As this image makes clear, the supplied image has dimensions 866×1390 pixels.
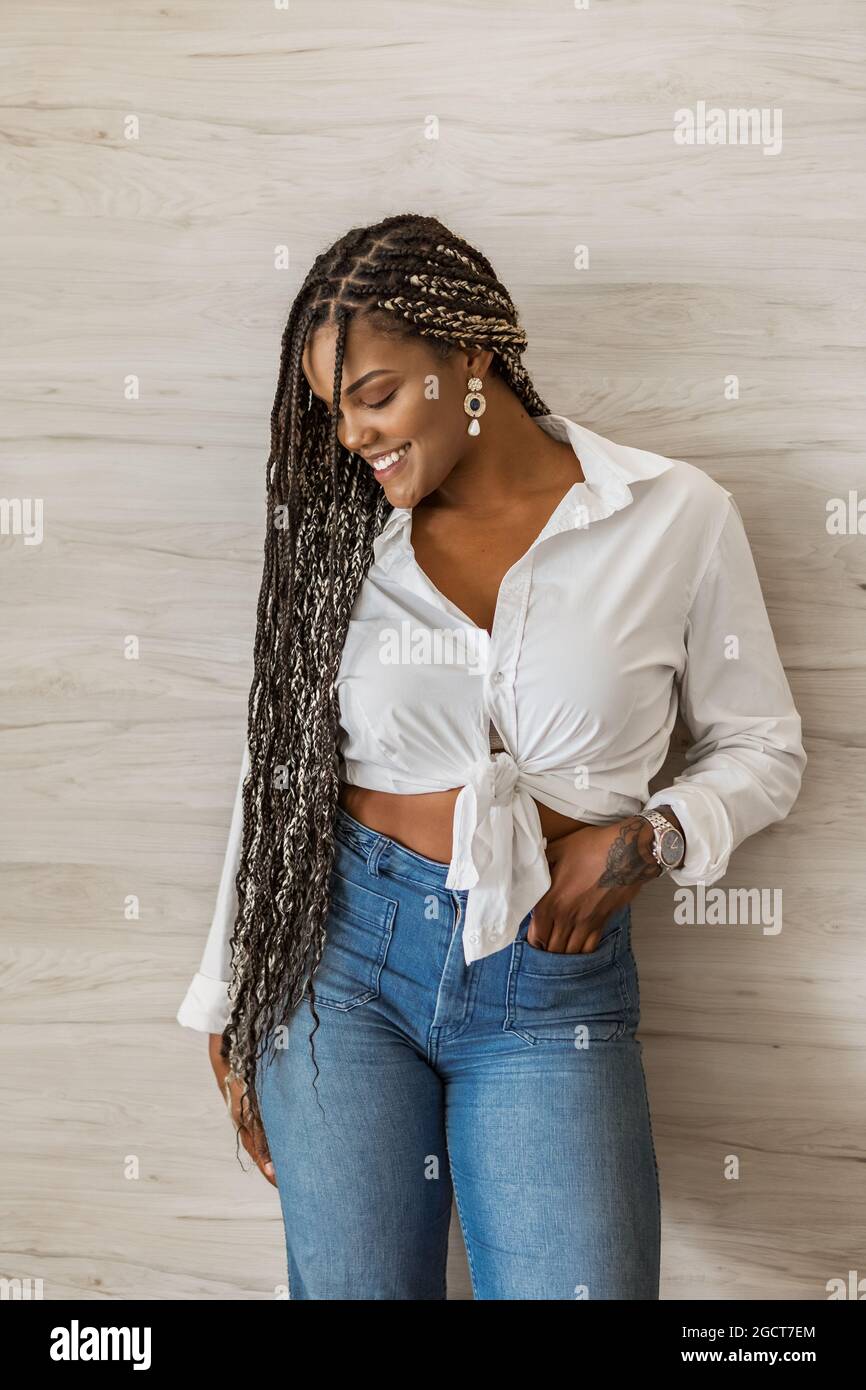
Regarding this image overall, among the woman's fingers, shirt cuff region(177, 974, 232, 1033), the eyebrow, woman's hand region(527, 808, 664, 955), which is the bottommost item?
the woman's fingers

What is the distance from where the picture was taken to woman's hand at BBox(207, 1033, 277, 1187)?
4.03 feet

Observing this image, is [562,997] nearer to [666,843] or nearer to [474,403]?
[666,843]

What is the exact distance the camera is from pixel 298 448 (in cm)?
118

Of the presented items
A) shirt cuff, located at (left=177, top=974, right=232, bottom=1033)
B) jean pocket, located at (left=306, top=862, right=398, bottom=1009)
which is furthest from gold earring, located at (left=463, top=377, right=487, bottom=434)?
shirt cuff, located at (left=177, top=974, right=232, bottom=1033)

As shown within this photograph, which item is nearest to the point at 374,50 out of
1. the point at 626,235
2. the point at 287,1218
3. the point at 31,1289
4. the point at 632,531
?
the point at 626,235

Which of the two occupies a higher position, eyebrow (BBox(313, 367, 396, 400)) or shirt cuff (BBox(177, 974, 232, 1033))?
eyebrow (BBox(313, 367, 396, 400))

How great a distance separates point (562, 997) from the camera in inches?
42.8

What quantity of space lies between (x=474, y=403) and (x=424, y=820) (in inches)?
17.2

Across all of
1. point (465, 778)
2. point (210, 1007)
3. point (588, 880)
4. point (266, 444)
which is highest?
point (266, 444)

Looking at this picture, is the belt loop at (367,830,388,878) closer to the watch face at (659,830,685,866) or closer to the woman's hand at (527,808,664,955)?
the woman's hand at (527,808,664,955)

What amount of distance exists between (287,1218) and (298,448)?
0.83 metres

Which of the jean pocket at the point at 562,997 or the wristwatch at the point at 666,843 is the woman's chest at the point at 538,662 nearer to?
the wristwatch at the point at 666,843

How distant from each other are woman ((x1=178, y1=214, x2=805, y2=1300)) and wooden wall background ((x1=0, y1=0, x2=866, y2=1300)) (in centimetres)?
17

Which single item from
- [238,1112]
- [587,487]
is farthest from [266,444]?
[238,1112]
